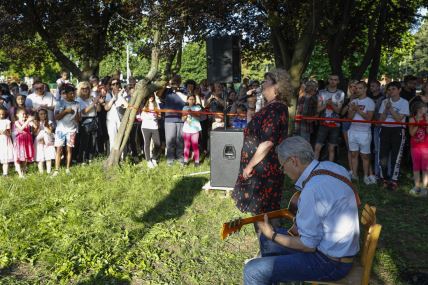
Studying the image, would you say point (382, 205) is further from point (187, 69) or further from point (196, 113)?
point (187, 69)

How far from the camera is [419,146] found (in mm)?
6859

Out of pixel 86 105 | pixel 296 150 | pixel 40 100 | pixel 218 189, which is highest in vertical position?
pixel 40 100

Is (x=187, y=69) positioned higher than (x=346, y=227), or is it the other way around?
(x=187, y=69)

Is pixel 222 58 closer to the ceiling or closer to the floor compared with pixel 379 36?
closer to the floor

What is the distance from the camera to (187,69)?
4897cm

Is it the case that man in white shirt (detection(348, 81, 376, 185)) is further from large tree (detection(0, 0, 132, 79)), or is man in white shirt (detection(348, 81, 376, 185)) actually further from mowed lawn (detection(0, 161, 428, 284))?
large tree (detection(0, 0, 132, 79))

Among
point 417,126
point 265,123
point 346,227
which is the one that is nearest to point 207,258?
point 265,123

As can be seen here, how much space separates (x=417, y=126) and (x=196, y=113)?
3828 mm

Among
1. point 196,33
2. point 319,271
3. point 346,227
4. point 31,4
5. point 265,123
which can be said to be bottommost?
point 319,271

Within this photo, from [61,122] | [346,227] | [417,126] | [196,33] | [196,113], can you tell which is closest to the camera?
[346,227]

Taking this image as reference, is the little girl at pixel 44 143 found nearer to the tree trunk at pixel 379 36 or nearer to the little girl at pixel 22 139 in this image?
the little girl at pixel 22 139

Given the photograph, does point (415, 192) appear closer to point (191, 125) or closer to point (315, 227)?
point (191, 125)

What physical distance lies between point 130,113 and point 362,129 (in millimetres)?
3936

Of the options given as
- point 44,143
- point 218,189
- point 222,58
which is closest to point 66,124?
point 44,143
